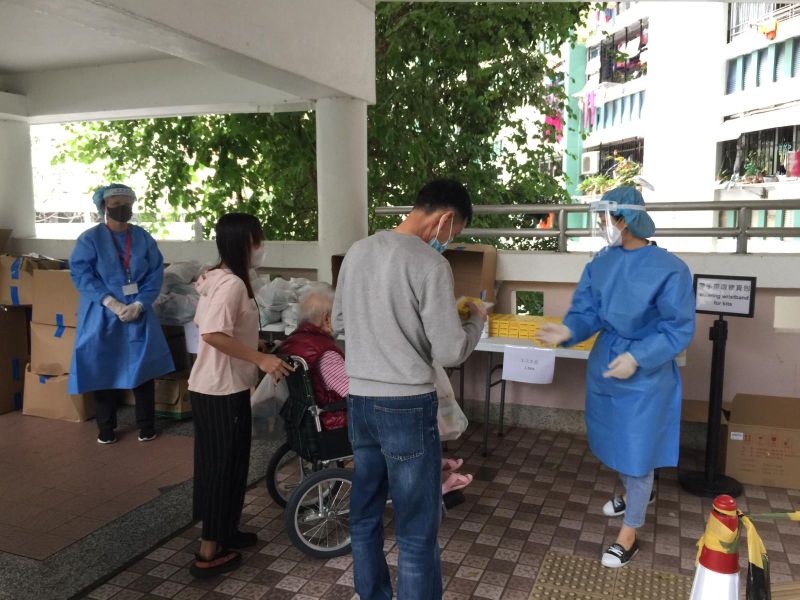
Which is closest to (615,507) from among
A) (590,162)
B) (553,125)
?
(553,125)

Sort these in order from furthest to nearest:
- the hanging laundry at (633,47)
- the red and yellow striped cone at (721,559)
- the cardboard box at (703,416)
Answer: the hanging laundry at (633,47) → the cardboard box at (703,416) → the red and yellow striped cone at (721,559)

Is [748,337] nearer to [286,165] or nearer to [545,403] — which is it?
[545,403]

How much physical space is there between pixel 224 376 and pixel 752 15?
18.9 meters

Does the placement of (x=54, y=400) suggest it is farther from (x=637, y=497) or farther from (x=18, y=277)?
(x=637, y=497)

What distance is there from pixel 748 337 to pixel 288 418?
3087 mm

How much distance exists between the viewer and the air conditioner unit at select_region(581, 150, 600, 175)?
→ 91.7ft

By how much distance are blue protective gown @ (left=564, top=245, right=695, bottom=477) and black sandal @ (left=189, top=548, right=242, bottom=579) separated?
1.69 m

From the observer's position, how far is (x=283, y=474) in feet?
13.0

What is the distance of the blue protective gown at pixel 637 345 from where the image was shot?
8.93 feet

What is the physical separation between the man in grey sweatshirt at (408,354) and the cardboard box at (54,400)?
3.47m

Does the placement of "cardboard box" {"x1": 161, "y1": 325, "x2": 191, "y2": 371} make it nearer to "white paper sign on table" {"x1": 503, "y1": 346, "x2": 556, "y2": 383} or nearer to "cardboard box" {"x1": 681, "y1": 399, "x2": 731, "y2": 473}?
"white paper sign on table" {"x1": 503, "y1": 346, "x2": 556, "y2": 383}

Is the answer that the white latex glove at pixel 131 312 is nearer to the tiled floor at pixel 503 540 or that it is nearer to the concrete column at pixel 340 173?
the concrete column at pixel 340 173

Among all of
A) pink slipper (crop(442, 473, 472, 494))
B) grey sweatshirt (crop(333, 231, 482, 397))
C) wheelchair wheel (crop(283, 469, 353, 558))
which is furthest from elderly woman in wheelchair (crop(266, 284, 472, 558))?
grey sweatshirt (crop(333, 231, 482, 397))

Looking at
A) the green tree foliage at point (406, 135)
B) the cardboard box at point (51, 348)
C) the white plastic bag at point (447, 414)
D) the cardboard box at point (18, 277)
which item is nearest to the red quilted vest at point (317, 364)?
the white plastic bag at point (447, 414)
